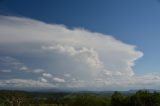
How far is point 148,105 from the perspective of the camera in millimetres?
78500

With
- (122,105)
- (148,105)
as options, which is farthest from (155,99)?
(122,105)

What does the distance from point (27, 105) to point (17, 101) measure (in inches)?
1899

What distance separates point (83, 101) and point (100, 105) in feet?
19.3

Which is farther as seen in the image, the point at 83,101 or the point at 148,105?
the point at 83,101

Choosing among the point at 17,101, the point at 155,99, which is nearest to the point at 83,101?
the point at 155,99

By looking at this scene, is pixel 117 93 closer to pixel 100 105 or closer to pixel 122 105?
pixel 122 105

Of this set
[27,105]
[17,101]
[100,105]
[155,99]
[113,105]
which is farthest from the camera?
[27,105]

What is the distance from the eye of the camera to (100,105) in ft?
312

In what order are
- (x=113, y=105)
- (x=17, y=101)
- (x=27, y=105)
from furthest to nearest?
(x=27, y=105)
(x=113, y=105)
(x=17, y=101)

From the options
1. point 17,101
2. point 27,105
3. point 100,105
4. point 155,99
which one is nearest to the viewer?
point 17,101

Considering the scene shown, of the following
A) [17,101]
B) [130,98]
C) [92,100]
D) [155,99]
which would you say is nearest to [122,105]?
[130,98]

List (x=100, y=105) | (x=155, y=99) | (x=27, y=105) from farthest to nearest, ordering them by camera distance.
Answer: (x=27, y=105) < (x=100, y=105) < (x=155, y=99)

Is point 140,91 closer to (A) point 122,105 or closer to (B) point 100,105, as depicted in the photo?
(A) point 122,105

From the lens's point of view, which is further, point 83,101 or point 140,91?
point 83,101
